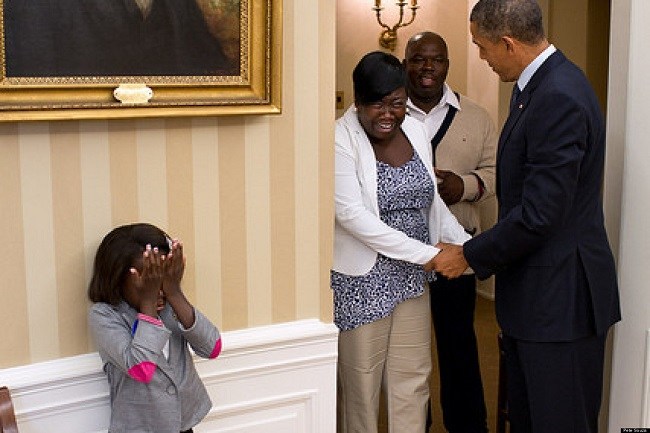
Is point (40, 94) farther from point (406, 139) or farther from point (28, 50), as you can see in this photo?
point (406, 139)

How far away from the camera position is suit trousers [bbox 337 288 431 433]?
10.4ft

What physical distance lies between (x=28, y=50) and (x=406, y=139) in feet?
4.84

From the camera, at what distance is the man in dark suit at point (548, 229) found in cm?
275

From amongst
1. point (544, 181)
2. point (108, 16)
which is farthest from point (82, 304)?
point (544, 181)

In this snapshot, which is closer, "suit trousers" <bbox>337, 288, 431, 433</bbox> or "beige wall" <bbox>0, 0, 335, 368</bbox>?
"beige wall" <bbox>0, 0, 335, 368</bbox>

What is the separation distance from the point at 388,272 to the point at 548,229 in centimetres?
58

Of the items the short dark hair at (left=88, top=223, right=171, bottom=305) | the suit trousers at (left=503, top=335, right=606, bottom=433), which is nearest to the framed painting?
the short dark hair at (left=88, top=223, right=171, bottom=305)

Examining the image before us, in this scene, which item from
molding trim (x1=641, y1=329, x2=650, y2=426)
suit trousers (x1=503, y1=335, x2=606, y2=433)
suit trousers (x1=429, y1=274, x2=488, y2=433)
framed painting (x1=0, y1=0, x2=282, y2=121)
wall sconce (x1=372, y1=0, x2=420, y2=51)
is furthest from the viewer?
wall sconce (x1=372, y1=0, x2=420, y2=51)

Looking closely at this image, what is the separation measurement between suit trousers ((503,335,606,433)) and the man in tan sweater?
2.51ft

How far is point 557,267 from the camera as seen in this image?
2865 mm

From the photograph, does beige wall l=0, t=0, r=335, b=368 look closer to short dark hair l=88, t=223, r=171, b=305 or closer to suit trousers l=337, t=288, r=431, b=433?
short dark hair l=88, t=223, r=171, b=305

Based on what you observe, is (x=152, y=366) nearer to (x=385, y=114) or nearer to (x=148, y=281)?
(x=148, y=281)

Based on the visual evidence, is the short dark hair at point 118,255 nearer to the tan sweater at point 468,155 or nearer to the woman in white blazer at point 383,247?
the woman in white blazer at point 383,247

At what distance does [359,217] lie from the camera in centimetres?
300
